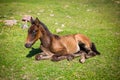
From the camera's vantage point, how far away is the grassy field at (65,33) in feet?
32.4

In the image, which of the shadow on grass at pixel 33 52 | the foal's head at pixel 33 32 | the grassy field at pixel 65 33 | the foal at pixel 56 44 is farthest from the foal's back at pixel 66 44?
the shadow on grass at pixel 33 52

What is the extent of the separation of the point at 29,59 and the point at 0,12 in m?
13.0

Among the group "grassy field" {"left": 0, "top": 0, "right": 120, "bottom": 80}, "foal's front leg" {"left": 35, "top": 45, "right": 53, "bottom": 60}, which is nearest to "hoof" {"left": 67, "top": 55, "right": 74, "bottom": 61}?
"grassy field" {"left": 0, "top": 0, "right": 120, "bottom": 80}

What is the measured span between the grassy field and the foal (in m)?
0.37

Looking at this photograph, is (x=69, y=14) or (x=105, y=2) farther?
(x=105, y=2)

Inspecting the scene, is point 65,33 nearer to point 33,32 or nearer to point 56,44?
point 56,44

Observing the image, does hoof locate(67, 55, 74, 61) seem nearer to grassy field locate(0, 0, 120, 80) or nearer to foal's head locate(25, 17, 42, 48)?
grassy field locate(0, 0, 120, 80)

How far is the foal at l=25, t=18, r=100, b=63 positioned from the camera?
10251 mm

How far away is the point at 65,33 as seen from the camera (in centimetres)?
1653

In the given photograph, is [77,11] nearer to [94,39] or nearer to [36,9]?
[36,9]

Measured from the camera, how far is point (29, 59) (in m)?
11.5

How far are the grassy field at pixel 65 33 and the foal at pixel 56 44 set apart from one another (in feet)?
1.21

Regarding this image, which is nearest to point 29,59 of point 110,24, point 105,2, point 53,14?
point 110,24

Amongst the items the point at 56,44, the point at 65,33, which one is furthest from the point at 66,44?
the point at 65,33
